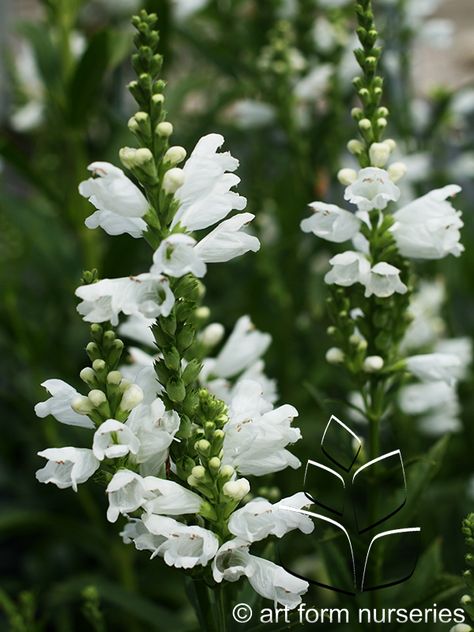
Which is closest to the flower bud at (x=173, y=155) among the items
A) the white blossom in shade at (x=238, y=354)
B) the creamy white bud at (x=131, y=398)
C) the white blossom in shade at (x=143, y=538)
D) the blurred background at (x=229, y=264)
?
the creamy white bud at (x=131, y=398)

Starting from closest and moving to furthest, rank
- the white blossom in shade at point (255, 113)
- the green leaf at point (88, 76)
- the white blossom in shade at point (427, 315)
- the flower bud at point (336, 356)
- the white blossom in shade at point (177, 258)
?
1. the white blossom in shade at point (177, 258)
2. the flower bud at point (336, 356)
3. the green leaf at point (88, 76)
4. the white blossom in shade at point (427, 315)
5. the white blossom in shade at point (255, 113)

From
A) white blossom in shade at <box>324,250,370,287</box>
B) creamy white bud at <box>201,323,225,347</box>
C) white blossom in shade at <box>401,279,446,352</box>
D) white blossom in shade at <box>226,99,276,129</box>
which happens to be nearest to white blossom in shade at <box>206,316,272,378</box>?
creamy white bud at <box>201,323,225,347</box>

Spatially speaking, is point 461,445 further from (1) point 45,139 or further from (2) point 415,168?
(1) point 45,139

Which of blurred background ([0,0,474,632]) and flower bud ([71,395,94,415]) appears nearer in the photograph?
flower bud ([71,395,94,415])

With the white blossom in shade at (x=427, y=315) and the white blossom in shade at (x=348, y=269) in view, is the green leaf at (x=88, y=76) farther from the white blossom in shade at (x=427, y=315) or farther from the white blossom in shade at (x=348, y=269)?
the white blossom in shade at (x=348, y=269)

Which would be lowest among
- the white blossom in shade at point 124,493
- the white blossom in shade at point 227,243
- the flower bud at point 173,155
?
the white blossom in shade at point 124,493

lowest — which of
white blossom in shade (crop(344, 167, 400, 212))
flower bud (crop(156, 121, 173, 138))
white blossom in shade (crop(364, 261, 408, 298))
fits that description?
white blossom in shade (crop(364, 261, 408, 298))

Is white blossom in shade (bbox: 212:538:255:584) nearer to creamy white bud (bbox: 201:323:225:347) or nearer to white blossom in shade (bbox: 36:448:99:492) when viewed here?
white blossom in shade (bbox: 36:448:99:492)

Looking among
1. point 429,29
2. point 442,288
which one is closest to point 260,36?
point 429,29

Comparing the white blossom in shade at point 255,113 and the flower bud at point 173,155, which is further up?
the flower bud at point 173,155
